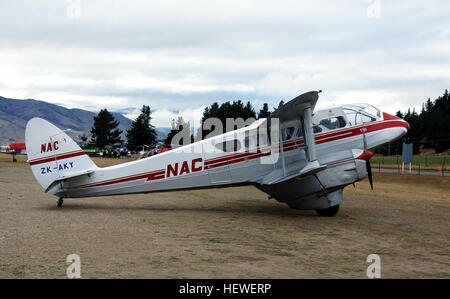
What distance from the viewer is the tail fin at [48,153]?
43.1 ft

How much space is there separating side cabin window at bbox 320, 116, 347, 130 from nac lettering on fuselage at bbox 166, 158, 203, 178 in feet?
14.1

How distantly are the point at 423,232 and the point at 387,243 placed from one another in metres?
2.32

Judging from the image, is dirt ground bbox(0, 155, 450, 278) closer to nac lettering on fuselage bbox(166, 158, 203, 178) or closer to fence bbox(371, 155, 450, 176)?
nac lettering on fuselage bbox(166, 158, 203, 178)

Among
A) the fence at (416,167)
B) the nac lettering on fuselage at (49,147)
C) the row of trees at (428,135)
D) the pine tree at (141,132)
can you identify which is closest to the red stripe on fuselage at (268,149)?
the nac lettering on fuselage at (49,147)

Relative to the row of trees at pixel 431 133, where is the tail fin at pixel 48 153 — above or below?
below

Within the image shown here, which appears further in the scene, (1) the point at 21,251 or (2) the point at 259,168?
(2) the point at 259,168

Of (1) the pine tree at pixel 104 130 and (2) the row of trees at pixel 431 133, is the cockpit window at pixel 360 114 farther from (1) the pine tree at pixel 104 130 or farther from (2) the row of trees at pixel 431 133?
(1) the pine tree at pixel 104 130

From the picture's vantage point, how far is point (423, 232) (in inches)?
441

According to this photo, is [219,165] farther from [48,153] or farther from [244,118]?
[244,118]

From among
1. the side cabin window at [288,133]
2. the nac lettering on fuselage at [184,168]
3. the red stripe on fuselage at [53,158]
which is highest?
the side cabin window at [288,133]

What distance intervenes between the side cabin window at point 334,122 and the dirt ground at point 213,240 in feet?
9.96

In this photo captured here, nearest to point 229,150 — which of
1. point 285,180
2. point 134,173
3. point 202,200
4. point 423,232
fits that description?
point 285,180
